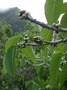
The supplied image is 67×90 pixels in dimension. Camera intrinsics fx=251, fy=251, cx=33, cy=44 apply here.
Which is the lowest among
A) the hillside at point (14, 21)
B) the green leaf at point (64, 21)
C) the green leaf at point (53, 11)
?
the hillside at point (14, 21)

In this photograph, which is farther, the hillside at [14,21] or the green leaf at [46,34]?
the hillside at [14,21]

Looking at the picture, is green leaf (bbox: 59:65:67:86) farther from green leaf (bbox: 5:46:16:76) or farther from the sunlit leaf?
green leaf (bbox: 5:46:16:76)

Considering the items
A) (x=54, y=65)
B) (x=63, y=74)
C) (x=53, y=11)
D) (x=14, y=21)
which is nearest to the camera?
(x=53, y=11)

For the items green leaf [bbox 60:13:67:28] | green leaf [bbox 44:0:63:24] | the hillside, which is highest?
green leaf [bbox 44:0:63:24]

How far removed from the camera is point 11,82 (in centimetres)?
1270

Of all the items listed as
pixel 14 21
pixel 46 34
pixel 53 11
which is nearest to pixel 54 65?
pixel 46 34

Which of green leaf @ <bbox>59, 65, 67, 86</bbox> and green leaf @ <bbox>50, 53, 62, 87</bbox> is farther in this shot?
green leaf @ <bbox>59, 65, 67, 86</bbox>

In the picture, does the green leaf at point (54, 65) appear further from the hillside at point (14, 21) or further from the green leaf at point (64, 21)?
the hillside at point (14, 21)

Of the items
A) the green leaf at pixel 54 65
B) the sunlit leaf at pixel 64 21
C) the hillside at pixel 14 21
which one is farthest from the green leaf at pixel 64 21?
the hillside at pixel 14 21

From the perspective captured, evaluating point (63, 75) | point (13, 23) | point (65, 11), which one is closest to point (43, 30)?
point (65, 11)

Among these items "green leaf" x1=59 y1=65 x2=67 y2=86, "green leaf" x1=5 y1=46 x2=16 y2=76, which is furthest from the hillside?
"green leaf" x1=5 y1=46 x2=16 y2=76

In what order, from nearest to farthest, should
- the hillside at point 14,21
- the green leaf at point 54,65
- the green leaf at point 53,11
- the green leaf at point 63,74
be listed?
the green leaf at point 53,11 → the green leaf at point 54,65 → the green leaf at point 63,74 → the hillside at point 14,21

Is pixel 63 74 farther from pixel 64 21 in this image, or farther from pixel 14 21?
pixel 14 21

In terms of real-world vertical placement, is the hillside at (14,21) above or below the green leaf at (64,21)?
below
